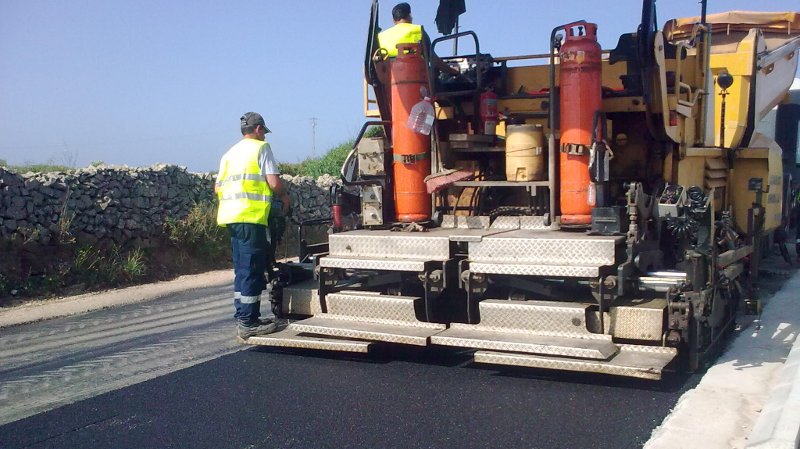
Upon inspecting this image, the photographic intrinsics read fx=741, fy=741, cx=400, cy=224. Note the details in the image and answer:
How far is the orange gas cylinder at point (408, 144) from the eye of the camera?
623cm

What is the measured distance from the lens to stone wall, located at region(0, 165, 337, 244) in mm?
10031

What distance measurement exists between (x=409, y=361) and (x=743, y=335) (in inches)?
113

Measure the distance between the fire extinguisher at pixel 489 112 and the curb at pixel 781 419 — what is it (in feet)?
10.0

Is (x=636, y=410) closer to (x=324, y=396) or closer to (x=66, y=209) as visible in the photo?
(x=324, y=396)

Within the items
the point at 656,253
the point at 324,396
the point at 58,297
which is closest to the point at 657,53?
the point at 656,253

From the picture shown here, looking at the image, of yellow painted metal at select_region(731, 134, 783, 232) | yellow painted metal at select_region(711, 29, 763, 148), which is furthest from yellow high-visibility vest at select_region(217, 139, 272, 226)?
yellow painted metal at select_region(731, 134, 783, 232)

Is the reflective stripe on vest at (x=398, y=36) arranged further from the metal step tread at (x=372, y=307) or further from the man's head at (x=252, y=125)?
the metal step tread at (x=372, y=307)

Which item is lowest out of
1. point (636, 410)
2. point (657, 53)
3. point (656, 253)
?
point (636, 410)

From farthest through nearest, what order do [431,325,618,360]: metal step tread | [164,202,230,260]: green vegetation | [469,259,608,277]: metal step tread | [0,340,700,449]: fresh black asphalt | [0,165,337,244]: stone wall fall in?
[164,202,230,260]: green vegetation
[0,165,337,244]: stone wall
[469,259,608,277]: metal step tread
[431,325,618,360]: metal step tread
[0,340,700,449]: fresh black asphalt

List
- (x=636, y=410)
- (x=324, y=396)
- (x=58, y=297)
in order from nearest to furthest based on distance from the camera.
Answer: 1. (x=636, y=410)
2. (x=324, y=396)
3. (x=58, y=297)

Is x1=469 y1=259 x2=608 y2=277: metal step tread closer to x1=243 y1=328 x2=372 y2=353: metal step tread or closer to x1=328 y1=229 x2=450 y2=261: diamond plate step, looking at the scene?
x1=328 y1=229 x2=450 y2=261: diamond plate step

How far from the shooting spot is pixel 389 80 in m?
6.54

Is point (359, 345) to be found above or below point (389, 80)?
below

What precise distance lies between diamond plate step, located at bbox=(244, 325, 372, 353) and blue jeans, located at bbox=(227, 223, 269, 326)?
11.2 inches
